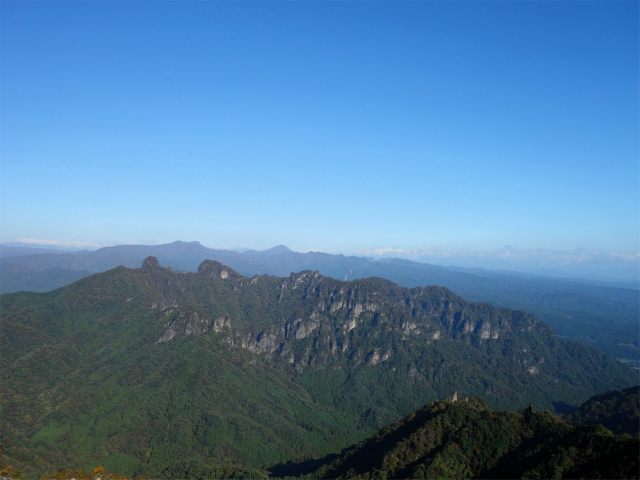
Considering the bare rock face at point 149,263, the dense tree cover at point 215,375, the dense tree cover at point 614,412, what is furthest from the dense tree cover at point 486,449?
the bare rock face at point 149,263

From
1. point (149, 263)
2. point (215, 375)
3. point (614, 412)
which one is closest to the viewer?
point (614, 412)

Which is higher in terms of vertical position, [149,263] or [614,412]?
[149,263]

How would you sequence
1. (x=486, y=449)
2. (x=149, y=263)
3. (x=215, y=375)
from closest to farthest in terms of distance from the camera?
(x=486, y=449), (x=215, y=375), (x=149, y=263)

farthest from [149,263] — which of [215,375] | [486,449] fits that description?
[486,449]

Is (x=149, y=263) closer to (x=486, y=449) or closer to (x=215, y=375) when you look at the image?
(x=215, y=375)

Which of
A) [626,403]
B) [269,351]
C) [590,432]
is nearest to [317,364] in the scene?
[269,351]

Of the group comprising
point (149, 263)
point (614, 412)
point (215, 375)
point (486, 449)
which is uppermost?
point (149, 263)

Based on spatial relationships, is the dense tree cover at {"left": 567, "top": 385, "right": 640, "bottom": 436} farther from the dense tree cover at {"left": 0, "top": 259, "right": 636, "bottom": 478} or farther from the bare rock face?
the bare rock face

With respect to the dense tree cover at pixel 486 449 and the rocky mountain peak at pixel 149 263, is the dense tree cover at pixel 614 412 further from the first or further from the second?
the rocky mountain peak at pixel 149 263
